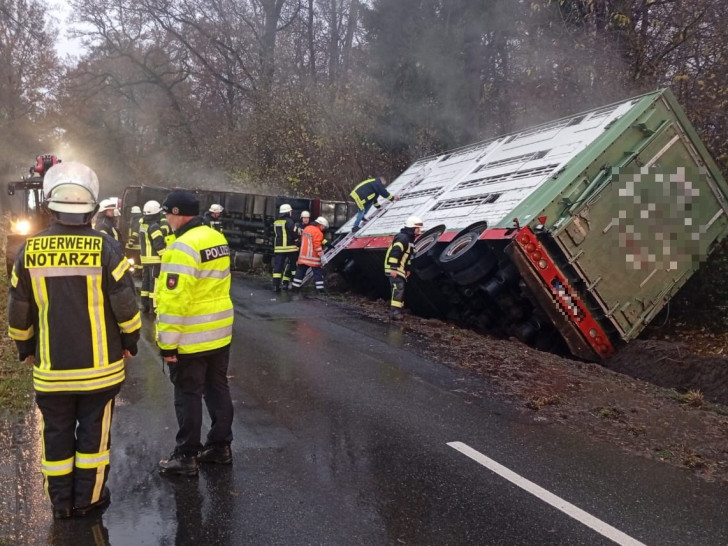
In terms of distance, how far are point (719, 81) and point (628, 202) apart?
4.84 meters

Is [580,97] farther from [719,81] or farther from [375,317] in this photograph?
[375,317]

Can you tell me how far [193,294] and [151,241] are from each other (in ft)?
17.2

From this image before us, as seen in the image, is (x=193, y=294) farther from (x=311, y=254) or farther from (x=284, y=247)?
(x=284, y=247)

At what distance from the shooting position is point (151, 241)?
8633 millimetres

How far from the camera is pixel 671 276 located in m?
8.12

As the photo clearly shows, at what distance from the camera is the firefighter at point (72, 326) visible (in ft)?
10.4

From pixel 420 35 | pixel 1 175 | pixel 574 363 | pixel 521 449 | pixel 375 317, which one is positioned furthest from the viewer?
pixel 1 175

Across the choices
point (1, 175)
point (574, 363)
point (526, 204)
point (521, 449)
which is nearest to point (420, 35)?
point (526, 204)

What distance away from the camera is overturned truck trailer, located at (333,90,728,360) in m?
7.63

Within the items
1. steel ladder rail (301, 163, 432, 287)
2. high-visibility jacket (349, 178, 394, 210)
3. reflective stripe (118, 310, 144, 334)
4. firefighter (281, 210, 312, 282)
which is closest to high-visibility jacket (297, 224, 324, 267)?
steel ladder rail (301, 163, 432, 287)

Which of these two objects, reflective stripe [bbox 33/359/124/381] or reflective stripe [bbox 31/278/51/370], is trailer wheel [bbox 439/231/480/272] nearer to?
reflective stripe [bbox 33/359/124/381]

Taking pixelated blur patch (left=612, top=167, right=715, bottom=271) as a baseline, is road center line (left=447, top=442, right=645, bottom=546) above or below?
below

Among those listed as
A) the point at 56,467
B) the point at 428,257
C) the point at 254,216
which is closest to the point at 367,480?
the point at 56,467

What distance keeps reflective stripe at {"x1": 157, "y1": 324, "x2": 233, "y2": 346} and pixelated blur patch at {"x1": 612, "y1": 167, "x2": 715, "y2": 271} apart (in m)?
5.67
